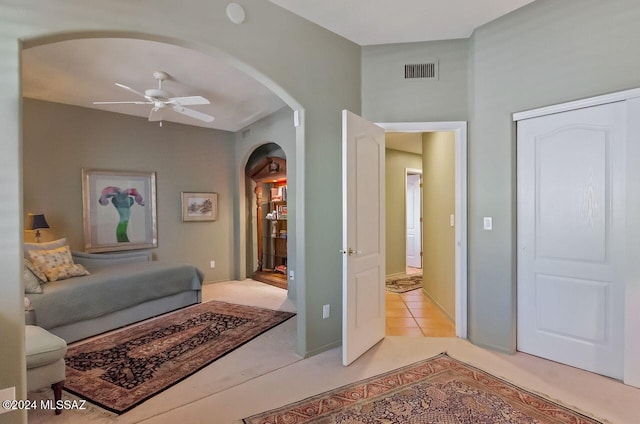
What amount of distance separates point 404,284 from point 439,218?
5.47 feet

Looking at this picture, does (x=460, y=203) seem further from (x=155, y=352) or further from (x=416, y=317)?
(x=155, y=352)

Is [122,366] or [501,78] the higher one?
[501,78]

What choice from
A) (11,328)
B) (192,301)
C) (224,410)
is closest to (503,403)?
(224,410)

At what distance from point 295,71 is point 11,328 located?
2529mm

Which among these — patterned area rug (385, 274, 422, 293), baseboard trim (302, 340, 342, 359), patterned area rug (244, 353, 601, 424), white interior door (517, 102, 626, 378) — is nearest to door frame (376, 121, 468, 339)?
white interior door (517, 102, 626, 378)

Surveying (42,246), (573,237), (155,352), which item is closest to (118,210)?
(42,246)

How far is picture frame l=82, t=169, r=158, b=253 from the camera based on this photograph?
4680 millimetres

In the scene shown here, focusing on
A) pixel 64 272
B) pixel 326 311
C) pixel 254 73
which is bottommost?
pixel 326 311

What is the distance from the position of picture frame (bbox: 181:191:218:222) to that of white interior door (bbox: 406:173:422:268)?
170 inches

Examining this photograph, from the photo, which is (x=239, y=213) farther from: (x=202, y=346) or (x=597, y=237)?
(x=597, y=237)

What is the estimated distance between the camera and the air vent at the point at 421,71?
10.5 feet

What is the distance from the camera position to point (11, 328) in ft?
5.11

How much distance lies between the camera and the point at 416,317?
3.88 m

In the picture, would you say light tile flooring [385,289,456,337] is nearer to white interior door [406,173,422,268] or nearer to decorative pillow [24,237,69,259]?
white interior door [406,173,422,268]
